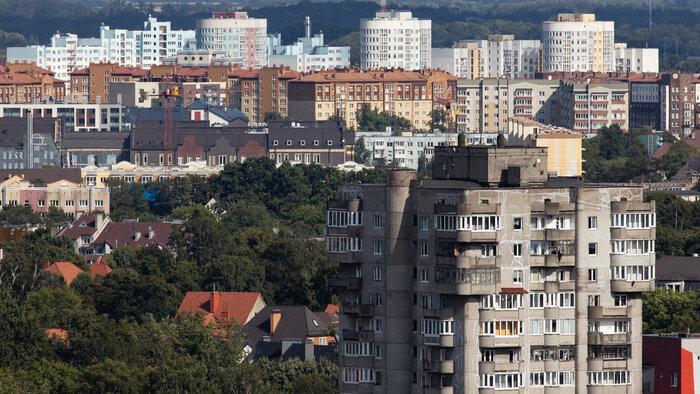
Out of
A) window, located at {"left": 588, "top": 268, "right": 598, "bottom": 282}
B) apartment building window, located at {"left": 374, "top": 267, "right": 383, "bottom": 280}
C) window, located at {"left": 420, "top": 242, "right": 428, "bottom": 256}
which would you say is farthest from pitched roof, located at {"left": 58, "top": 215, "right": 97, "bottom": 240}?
window, located at {"left": 588, "top": 268, "right": 598, "bottom": 282}

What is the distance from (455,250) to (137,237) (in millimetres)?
69641

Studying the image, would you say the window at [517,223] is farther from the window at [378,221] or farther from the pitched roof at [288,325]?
the pitched roof at [288,325]

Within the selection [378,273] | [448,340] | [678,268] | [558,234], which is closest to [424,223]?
[378,273]

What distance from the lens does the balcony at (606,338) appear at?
5591 centimetres

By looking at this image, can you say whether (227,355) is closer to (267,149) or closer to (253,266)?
(253,266)

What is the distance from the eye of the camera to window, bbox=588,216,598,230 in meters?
56.4

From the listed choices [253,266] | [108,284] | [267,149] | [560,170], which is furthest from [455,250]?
[267,149]

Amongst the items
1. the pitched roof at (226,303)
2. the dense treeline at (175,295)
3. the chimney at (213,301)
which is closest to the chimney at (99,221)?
the dense treeline at (175,295)

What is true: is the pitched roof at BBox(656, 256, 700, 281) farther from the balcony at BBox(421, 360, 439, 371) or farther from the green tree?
the balcony at BBox(421, 360, 439, 371)

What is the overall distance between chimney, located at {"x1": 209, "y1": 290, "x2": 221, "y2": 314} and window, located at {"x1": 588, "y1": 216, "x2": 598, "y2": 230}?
37.1 metres

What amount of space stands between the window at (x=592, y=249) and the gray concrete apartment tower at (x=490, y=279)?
4 centimetres

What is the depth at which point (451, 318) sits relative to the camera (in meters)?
55.0

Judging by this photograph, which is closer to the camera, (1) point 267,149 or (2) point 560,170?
(2) point 560,170

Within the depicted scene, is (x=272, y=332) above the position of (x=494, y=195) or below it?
below
